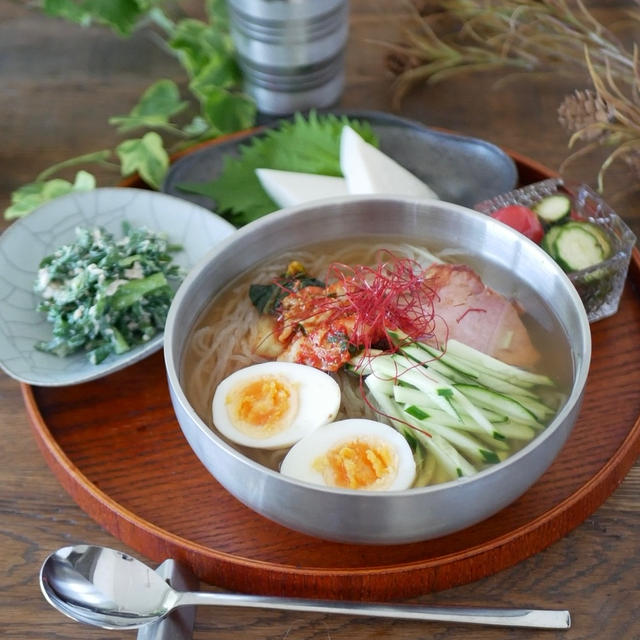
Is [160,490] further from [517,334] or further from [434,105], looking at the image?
[434,105]

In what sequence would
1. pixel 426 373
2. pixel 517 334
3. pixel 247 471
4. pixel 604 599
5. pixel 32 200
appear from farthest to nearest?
1. pixel 32 200
2. pixel 517 334
3. pixel 426 373
4. pixel 604 599
5. pixel 247 471

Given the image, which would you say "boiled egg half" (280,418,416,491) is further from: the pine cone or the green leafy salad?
the pine cone

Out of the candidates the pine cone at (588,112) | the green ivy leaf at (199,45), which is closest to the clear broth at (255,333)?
the pine cone at (588,112)

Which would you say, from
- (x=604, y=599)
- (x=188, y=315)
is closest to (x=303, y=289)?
(x=188, y=315)

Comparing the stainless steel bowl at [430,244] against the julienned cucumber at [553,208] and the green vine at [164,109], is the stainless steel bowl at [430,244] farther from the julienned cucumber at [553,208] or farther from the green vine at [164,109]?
the green vine at [164,109]

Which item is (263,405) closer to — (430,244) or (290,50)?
(430,244)

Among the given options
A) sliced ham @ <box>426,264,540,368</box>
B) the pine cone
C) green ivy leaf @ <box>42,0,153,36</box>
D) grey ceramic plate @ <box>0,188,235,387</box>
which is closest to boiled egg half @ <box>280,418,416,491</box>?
sliced ham @ <box>426,264,540,368</box>
